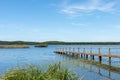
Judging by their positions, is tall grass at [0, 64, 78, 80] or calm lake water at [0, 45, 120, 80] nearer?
tall grass at [0, 64, 78, 80]

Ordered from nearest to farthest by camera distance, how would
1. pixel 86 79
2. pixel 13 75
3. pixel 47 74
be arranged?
pixel 13 75
pixel 47 74
pixel 86 79

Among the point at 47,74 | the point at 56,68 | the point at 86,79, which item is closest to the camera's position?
the point at 47,74

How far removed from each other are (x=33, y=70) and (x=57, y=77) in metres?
0.83

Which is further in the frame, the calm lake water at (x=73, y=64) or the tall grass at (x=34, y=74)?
the calm lake water at (x=73, y=64)

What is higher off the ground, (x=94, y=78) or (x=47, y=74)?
(x=47, y=74)

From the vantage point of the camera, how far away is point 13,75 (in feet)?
29.4

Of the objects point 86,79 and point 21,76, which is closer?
point 21,76

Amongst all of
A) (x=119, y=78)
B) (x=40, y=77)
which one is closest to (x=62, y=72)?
(x=40, y=77)

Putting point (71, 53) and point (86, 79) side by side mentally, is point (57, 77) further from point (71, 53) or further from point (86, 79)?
point (71, 53)

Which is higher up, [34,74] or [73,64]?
[34,74]

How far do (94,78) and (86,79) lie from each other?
108 cm

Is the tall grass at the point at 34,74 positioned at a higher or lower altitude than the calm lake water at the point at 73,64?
higher

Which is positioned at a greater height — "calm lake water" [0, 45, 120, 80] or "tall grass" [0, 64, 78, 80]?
"tall grass" [0, 64, 78, 80]

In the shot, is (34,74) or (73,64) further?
(73,64)
